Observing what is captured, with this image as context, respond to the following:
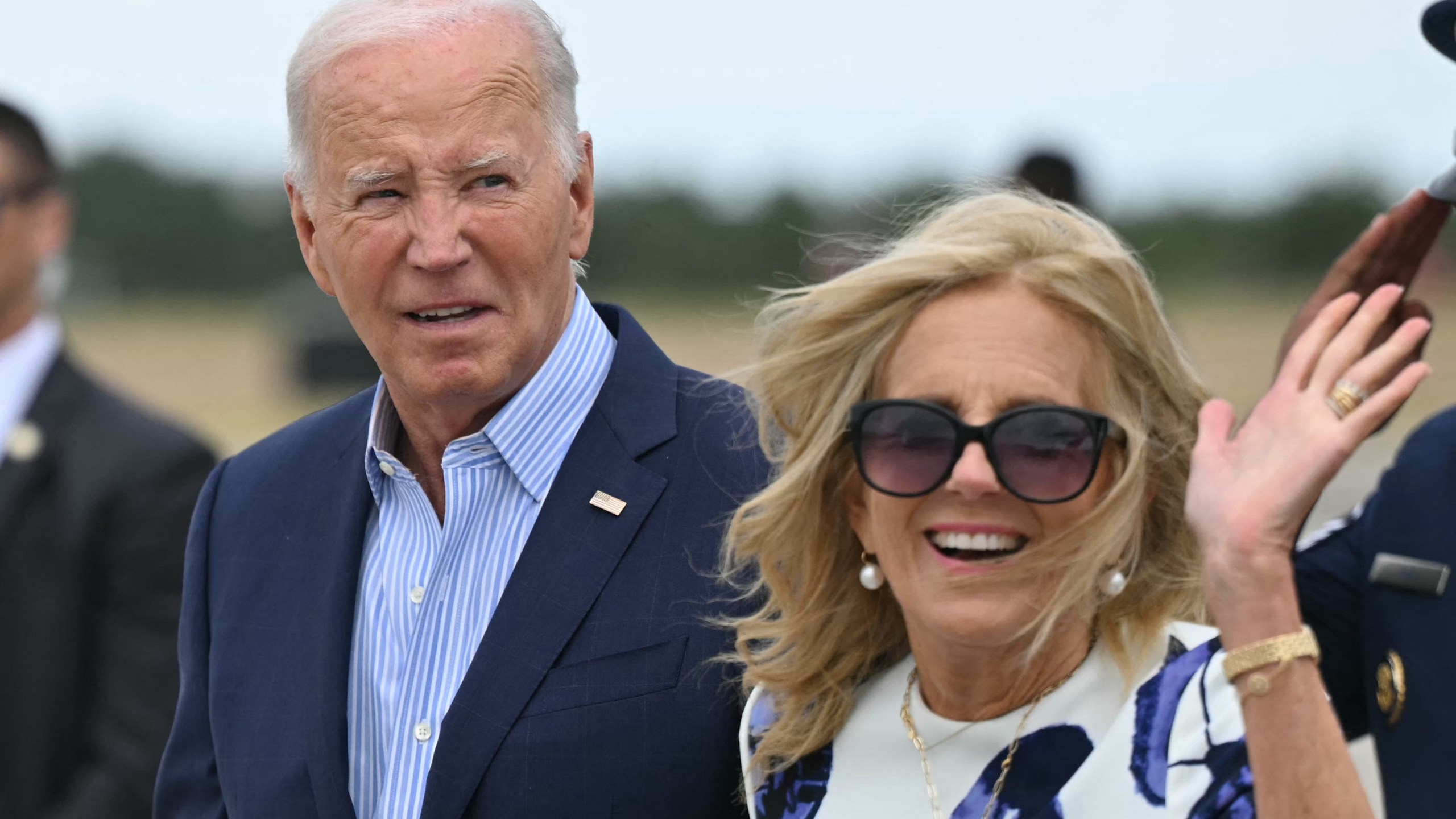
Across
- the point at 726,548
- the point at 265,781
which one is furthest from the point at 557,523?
the point at 265,781

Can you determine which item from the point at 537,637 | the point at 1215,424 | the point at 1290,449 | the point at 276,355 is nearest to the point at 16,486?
the point at 537,637

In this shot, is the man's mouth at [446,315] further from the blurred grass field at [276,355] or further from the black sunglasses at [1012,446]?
the blurred grass field at [276,355]

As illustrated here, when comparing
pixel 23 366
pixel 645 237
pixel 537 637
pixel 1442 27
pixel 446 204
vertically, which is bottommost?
pixel 645 237

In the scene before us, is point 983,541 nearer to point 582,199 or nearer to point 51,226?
point 582,199

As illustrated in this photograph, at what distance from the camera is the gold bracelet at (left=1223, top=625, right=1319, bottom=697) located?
182 cm

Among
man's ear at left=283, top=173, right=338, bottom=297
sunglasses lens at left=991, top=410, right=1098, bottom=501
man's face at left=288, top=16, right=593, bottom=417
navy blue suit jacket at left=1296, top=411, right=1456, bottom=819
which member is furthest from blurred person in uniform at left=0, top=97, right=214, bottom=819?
navy blue suit jacket at left=1296, top=411, right=1456, bottom=819

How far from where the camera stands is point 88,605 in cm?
404

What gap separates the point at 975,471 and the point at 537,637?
0.75 meters

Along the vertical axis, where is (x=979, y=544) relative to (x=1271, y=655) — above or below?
below

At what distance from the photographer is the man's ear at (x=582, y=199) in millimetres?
2830

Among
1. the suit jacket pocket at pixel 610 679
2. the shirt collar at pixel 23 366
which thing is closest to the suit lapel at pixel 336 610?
the suit jacket pocket at pixel 610 679

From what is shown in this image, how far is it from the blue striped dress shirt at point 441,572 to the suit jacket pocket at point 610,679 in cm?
15

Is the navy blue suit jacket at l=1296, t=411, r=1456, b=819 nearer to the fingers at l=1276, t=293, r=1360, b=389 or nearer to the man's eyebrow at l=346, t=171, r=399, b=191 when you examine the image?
the fingers at l=1276, t=293, r=1360, b=389

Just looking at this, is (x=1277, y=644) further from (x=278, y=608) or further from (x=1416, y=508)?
(x=278, y=608)
